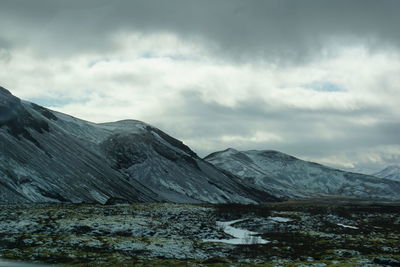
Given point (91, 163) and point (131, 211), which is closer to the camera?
point (131, 211)

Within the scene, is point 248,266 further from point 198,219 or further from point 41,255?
point 198,219

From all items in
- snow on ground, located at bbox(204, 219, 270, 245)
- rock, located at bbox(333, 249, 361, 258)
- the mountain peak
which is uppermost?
the mountain peak

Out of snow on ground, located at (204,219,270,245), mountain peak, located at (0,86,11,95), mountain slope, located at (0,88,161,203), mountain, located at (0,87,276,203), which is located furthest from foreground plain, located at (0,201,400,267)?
mountain peak, located at (0,86,11,95)

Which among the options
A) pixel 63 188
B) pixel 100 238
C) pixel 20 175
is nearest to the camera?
pixel 100 238

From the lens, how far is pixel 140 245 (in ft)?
157

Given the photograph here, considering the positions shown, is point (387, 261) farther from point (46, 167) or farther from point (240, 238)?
point (46, 167)

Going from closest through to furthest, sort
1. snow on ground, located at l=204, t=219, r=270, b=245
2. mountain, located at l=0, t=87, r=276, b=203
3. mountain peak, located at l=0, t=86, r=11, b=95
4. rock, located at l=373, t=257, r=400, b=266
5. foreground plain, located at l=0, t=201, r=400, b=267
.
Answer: rock, located at l=373, t=257, r=400, b=266 → foreground plain, located at l=0, t=201, r=400, b=267 → snow on ground, located at l=204, t=219, r=270, b=245 → mountain, located at l=0, t=87, r=276, b=203 → mountain peak, located at l=0, t=86, r=11, b=95

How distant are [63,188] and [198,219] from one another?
70000mm

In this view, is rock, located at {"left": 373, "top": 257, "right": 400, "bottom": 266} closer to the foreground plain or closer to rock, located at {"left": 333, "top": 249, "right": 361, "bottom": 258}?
the foreground plain

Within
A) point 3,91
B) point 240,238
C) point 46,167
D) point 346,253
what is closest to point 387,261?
point 346,253

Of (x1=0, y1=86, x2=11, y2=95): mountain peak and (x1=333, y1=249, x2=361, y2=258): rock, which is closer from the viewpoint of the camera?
(x1=333, y1=249, x2=361, y2=258): rock

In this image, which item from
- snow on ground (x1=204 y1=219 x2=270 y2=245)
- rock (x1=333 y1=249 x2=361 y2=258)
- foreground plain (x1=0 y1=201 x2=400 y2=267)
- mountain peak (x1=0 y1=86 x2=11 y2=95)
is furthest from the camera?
mountain peak (x1=0 y1=86 x2=11 y2=95)

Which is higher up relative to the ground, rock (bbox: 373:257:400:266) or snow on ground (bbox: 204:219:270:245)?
rock (bbox: 373:257:400:266)

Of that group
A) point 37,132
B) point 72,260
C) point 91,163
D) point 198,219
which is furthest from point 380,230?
point 37,132
